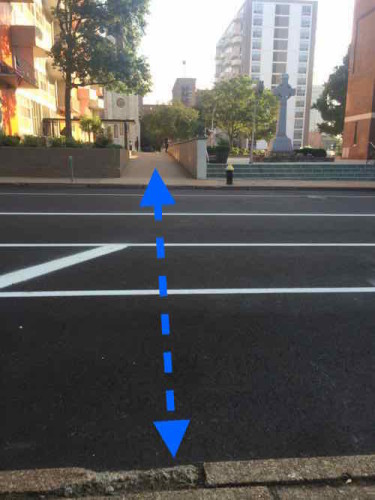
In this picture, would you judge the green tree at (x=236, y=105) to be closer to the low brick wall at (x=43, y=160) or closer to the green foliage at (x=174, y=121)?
the green foliage at (x=174, y=121)

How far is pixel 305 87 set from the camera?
115438 millimetres

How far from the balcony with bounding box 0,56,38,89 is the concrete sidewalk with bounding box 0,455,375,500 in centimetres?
2590

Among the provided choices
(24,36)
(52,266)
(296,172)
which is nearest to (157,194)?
(52,266)

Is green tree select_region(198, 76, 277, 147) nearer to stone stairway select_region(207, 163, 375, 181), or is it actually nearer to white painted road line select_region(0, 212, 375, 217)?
stone stairway select_region(207, 163, 375, 181)

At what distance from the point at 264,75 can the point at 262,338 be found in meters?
121

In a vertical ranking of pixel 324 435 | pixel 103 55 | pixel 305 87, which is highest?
pixel 305 87

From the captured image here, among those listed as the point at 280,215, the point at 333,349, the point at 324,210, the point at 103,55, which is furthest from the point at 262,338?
the point at 103,55

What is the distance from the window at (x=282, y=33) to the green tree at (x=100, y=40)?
98.7 metres

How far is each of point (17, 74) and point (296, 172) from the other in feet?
54.0

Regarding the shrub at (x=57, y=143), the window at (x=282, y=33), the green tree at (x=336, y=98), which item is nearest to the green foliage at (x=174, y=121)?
the green tree at (x=336, y=98)

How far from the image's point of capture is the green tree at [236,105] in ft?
187

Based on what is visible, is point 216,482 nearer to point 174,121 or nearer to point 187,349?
point 187,349

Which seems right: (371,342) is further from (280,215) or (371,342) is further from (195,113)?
(195,113)

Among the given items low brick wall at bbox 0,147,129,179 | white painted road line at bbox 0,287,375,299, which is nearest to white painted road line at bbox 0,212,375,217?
white painted road line at bbox 0,287,375,299
